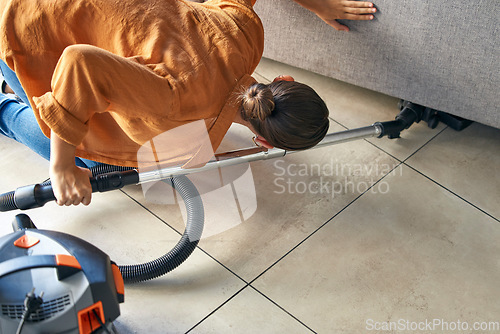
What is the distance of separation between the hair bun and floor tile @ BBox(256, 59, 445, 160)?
2.57ft

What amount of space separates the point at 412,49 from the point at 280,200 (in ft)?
Result: 1.83

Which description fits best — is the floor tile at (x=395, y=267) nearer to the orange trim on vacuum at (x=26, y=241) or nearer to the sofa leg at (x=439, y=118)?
the sofa leg at (x=439, y=118)

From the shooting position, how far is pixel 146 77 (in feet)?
3.03

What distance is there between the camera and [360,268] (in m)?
1.34

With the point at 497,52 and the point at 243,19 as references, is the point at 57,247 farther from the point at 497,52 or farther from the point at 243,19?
the point at 497,52

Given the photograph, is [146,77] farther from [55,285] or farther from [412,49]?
[412,49]

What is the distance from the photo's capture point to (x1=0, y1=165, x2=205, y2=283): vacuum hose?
1.14m

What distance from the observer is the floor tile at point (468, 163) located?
5.08ft

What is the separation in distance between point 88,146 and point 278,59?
82 centimetres

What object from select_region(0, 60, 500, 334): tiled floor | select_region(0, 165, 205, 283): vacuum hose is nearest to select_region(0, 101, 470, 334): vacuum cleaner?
select_region(0, 165, 205, 283): vacuum hose

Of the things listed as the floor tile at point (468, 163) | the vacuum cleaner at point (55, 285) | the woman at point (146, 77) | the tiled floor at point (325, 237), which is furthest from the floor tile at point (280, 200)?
the vacuum cleaner at point (55, 285)

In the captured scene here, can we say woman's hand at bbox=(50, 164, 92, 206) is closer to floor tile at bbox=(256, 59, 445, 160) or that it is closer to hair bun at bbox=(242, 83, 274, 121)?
hair bun at bbox=(242, 83, 274, 121)

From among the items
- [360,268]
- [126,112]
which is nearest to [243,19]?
[126,112]

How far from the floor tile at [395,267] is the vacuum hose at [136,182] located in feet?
0.69
